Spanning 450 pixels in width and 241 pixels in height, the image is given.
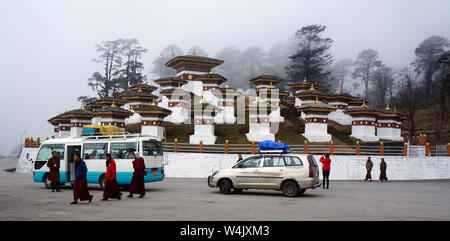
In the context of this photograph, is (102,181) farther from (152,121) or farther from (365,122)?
(365,122)

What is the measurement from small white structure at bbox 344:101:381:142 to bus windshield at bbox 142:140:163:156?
22496 millimetres

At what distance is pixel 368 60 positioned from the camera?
320 ft

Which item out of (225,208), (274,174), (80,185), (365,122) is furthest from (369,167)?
(80,185)

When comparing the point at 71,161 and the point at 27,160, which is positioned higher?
the point at 71,161

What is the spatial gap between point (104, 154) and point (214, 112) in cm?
1573

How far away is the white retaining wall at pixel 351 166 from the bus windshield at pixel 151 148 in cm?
891

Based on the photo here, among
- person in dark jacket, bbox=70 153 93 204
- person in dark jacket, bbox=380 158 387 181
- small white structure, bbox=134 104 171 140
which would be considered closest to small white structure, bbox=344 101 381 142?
person in dark jacket, bbox=380 158 387 181

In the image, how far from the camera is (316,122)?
31672mm

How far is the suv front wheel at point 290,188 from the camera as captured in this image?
44.5ft

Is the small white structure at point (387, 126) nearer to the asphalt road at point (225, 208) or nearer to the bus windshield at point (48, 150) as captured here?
the asphalt road at point (225, 208)

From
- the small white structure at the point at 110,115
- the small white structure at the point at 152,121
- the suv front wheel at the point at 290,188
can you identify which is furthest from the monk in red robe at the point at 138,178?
the small white structure at the point at 110,115

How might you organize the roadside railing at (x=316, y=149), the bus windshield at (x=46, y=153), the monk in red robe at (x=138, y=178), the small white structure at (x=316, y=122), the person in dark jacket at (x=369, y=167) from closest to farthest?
1. the monk in red robe at (x=138, y=178)
2. the bus windshield at (x=46, y=153)
3. the person in dark jacket at (x=369, y=167)
4. the roadside railing at (x=316, y=149)
5. the small white structure at (x=316, y=122)

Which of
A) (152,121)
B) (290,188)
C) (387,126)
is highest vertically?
(152,121)
